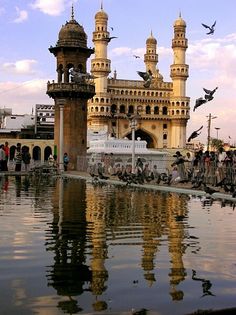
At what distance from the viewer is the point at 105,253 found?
6.78 m

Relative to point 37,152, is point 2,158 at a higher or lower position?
lower

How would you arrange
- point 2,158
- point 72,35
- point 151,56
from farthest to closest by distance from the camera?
1. point 151,56
2. point 72,35
3. point 2,158

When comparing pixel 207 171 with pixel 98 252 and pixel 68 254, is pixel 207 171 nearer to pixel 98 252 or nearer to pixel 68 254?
pixel 98 252

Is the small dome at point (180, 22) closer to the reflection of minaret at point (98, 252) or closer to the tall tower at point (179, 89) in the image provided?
the tall tower at point (179, 89)

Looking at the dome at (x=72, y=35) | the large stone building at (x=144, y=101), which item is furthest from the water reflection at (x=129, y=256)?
the large stone building at (x=144, y=101)

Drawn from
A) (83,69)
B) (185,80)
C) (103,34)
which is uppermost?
(103,34)

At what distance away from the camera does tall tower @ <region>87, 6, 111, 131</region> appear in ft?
277

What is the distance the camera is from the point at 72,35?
126 ft

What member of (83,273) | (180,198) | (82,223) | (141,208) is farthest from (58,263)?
(180,198)

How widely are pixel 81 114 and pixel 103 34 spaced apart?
48628 mm

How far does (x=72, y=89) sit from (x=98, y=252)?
1260 inches

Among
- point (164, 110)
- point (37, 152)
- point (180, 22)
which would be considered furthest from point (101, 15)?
point (37, 152)

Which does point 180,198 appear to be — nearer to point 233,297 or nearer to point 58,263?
point 58,263

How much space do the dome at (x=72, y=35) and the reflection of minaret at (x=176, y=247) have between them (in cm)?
2718
